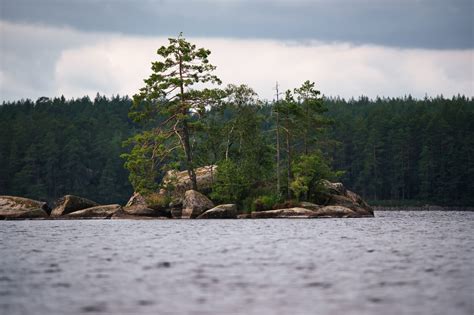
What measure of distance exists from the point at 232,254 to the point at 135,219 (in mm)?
33938

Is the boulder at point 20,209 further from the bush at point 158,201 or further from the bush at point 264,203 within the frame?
the bush at point 264,203

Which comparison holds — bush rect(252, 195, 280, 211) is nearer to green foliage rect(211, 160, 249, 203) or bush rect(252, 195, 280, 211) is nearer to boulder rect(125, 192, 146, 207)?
green foliage rect(211, 160, 249, 203)

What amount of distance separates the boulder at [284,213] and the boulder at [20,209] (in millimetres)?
17124

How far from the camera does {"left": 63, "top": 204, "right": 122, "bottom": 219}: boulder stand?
60.8 metres

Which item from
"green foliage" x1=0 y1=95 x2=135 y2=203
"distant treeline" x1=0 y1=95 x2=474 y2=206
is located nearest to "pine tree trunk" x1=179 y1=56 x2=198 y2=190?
"distant treeline" x1=0 y1=95 x2=474 y2=206

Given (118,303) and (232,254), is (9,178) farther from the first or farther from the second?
(118,303)

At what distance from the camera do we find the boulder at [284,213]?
61.3 meters

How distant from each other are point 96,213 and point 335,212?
64.4 ft

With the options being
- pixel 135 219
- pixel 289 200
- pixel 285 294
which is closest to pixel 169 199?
pixel 135 219

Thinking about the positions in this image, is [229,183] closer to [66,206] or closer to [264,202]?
[264,202]

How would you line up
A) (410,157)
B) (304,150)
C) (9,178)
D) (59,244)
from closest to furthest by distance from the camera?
(59,244)
(304,150)
(9,178)
(410,157)

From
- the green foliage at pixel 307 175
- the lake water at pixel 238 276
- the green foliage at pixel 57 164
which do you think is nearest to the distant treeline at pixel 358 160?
the green foliage at pixel 57 164

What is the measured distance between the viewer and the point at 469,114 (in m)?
142

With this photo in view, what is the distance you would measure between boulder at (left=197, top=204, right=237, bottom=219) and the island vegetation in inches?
132
